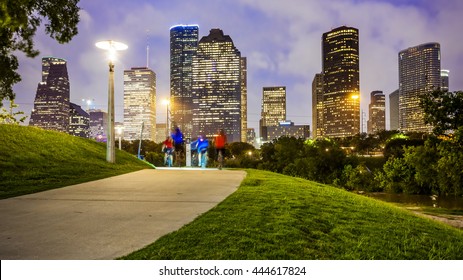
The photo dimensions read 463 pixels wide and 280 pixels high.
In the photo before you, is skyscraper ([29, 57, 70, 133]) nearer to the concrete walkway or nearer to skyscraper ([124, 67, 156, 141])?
skyscraper ([124, 67, 156, 141])

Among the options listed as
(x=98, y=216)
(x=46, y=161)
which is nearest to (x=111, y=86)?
(x=46, y=161)

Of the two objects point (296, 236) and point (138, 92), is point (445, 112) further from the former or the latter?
point (138, 92)

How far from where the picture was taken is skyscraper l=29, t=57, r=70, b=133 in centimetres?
11206

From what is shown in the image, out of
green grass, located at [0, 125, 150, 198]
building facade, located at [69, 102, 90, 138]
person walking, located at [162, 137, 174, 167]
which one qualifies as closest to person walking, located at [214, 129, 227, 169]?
green grass, located at [0, 125, 150, 198]

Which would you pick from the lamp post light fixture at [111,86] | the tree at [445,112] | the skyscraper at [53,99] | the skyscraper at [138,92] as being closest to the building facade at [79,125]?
the skyscraper at [53,99]

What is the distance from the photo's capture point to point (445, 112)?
69.3 ft

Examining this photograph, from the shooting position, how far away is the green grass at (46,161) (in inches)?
422

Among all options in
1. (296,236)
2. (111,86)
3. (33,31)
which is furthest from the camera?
(111,86)

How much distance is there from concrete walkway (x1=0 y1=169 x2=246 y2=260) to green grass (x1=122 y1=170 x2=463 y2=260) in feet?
Answer: 1.42

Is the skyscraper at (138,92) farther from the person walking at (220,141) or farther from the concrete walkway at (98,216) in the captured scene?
the concrete walkway at (98,216)

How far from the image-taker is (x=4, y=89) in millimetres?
13438

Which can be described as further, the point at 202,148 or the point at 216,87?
the point at 216,87

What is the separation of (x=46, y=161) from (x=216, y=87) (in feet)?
522

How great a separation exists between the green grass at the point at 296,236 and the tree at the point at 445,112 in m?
15.5
